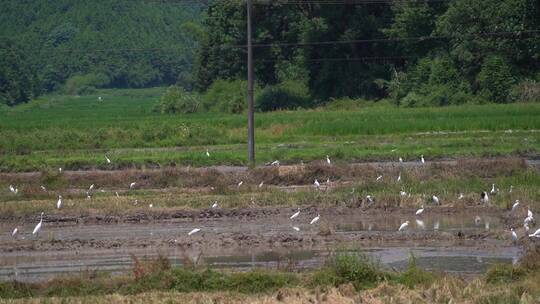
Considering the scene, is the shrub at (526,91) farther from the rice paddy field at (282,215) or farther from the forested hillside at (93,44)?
the forested hillside at (93,44)

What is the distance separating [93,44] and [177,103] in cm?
4743

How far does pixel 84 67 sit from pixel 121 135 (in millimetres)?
64687

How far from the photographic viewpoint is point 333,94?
57.9m

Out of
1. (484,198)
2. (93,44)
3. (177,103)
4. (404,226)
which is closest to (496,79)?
(177,103)

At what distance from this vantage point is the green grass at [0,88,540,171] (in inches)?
1289

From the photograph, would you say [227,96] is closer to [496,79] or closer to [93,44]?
[496,79]

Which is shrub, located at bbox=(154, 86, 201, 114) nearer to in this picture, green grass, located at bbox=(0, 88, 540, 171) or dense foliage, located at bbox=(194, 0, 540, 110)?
dense foliage, located at bbox=(194, 0, 540, 110)

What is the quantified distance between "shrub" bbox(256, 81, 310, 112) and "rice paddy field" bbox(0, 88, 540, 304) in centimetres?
1540

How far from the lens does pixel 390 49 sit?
5666 centimetres

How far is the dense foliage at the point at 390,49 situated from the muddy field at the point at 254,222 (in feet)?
64.4

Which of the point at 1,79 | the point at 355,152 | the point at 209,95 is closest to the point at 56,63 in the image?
the point at 1,79

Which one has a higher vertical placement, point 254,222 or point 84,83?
point 254,222

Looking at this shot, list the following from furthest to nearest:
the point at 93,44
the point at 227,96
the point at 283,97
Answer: the point at 93,44 → the point at 227,96 → the point at 283,97

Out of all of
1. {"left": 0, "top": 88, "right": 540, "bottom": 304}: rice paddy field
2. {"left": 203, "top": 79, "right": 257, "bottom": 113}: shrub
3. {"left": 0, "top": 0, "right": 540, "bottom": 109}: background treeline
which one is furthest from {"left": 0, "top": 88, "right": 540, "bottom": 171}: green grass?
{"left": 203, "top": 79, "right": 257, "bottom": 113}: shrub
